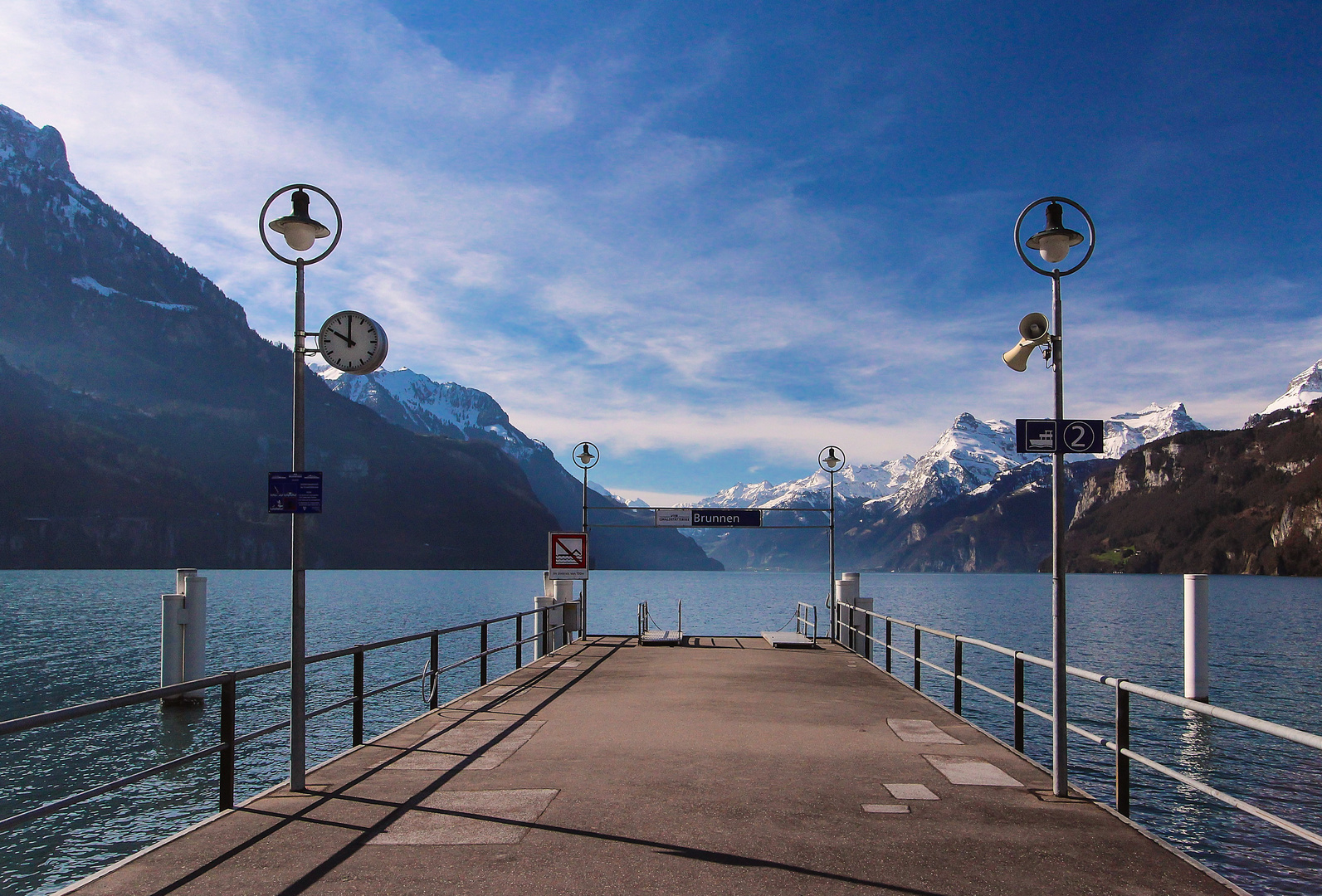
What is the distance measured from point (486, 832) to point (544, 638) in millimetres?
13488

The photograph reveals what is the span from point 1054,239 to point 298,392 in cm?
696

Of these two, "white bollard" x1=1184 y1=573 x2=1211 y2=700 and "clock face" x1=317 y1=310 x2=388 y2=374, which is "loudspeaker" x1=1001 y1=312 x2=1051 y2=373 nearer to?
"clock face" x1=317 y1=310 x2=388 y2=374

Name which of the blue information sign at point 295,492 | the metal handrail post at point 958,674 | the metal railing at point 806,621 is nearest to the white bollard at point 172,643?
→ the metal railing at point 806,621

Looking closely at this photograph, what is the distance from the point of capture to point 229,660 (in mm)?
39875

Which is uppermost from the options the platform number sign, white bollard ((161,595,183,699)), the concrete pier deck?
the platform number sign

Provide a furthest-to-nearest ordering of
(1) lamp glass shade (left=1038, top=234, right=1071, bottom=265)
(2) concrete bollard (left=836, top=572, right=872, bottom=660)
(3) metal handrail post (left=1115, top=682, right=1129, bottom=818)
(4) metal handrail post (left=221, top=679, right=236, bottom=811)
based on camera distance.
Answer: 1. (2) concrete bollard (left=836, top=572, right=872, bottom=660)
2. (1) lamp glass shade (left=1038, top=234, right=1071, bottom=265)
3. (4) metal handrail post (left=221, top=679, right=236, bottom=811)
4. (3) metal handrail post (left=1115, top=682, right=1129, bottom=818)

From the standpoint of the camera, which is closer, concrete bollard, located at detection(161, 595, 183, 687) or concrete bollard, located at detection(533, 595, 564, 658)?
concrete bollard, located at detection(533, 595, 564, 658)

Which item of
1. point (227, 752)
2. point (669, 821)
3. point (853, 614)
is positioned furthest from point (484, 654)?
point (853, 614)

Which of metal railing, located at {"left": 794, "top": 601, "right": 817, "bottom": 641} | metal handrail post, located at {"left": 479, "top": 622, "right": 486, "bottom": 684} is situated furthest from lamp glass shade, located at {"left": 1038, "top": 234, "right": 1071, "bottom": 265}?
metal railing, located at {"left": 794, "top": 601, "right": 817, "bottom": 641}

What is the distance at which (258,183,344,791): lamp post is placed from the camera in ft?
26.7

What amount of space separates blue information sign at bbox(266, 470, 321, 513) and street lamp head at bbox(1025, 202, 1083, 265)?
6907 mm

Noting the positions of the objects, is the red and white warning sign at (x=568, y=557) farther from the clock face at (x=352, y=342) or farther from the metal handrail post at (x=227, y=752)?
the metal handrail post at (x=227, y=752)

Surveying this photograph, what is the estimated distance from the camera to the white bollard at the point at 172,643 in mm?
21859

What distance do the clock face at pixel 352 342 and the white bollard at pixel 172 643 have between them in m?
16.3
